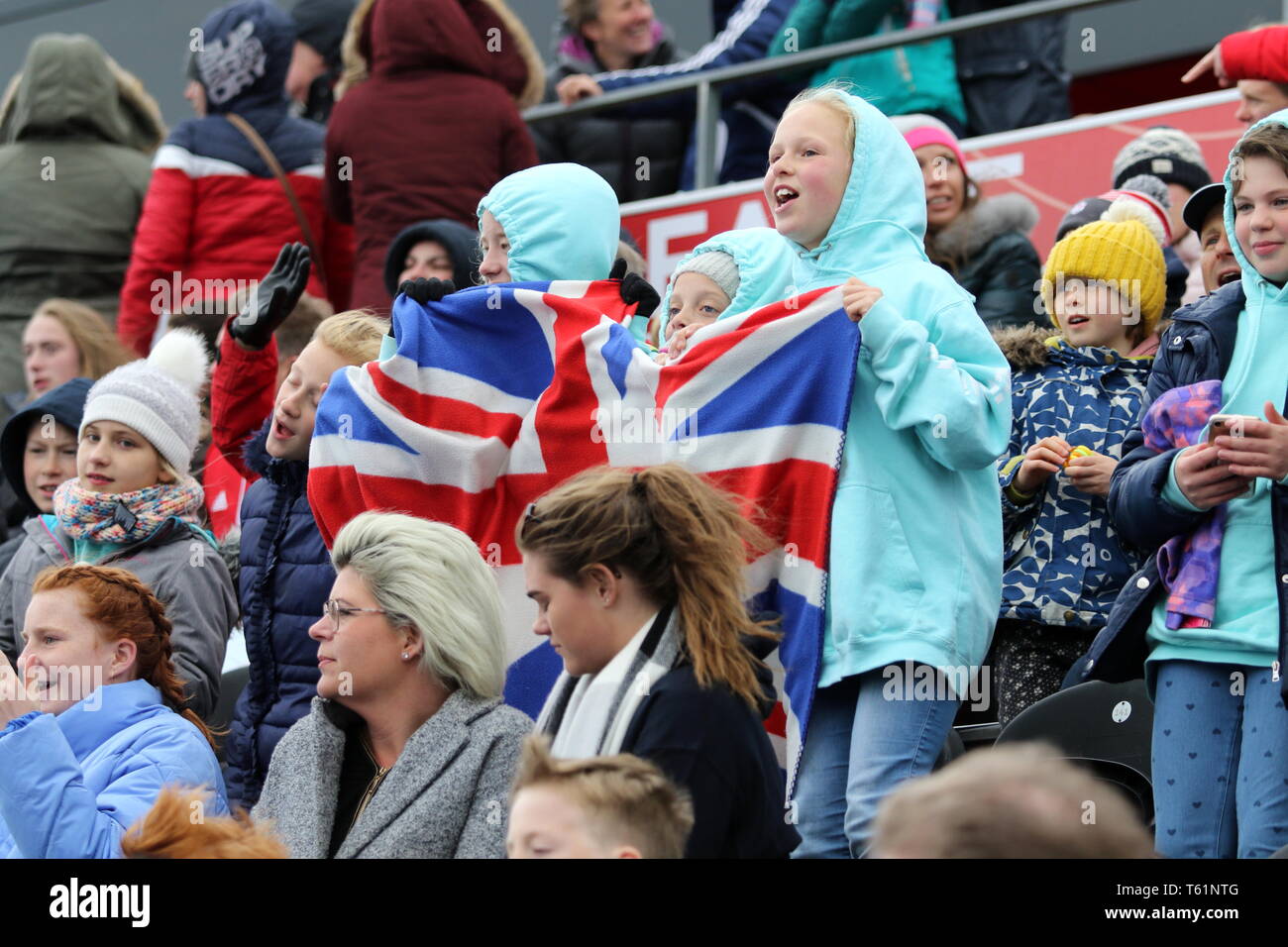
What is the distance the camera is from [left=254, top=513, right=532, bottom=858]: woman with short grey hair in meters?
4.07

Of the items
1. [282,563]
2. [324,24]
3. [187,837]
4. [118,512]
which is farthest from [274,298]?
[324,24]

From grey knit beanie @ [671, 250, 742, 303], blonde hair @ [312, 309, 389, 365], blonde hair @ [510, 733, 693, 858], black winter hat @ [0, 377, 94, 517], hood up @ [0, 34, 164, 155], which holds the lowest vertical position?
blonde hair @ [510, 733, 693, 858]

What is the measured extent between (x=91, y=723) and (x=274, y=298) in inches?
68.6

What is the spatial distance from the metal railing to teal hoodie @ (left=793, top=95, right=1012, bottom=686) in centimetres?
372

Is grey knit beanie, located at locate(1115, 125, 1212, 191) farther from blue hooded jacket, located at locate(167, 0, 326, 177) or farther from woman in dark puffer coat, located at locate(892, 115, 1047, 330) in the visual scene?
blue hooded jacket, located at locate(167, 0, 326, 177)

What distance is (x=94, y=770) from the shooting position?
4559 mm

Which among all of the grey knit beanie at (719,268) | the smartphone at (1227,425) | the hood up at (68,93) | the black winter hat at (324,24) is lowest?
the smartphone at (1227,425)

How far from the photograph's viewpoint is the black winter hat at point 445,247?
6.98m

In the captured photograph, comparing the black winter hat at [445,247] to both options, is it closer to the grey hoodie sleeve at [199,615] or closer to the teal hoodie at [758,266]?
the grey hoodie sleeve at [199,615]

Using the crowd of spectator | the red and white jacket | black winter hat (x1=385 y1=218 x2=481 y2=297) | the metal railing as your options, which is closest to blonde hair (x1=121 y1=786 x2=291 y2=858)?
the crowd of spectator

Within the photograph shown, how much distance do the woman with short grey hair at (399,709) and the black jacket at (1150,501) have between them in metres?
1.33

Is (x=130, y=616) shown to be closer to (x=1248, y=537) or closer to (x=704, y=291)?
(x=704, y=291)

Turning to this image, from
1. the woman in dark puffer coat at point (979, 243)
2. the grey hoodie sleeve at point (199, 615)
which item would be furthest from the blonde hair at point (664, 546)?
the woman in dark puffer coat at point (979, 243)

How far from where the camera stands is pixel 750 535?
419cm
